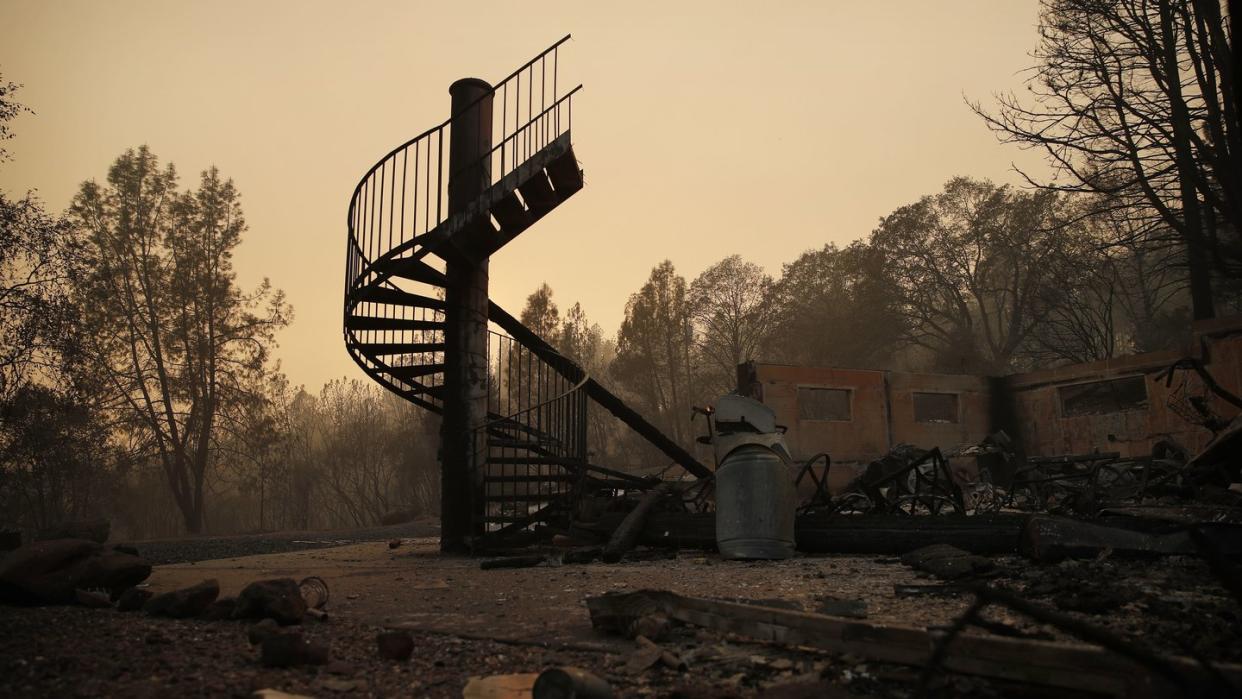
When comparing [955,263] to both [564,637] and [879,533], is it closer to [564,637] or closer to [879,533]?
[879,533]

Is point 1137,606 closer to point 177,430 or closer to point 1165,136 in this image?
point 1165,136

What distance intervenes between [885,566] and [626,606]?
280 cm

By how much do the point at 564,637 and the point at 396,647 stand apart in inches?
27.5

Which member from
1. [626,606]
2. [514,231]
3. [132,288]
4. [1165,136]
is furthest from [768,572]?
[132,288]

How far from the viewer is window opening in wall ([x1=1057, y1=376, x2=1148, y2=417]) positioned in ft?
65.7

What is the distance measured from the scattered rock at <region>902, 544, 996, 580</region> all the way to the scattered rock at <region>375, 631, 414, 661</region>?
2.94 meters

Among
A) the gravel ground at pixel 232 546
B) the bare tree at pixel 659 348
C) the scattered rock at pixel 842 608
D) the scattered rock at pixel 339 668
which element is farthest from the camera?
the bare tree at pixel 659 348

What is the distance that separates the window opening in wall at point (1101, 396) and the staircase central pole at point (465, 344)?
18300 millimetres

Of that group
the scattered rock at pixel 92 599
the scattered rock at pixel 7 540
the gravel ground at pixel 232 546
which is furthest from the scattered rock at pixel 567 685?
the scattered rock at pixel 7 540

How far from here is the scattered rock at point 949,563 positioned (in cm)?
401

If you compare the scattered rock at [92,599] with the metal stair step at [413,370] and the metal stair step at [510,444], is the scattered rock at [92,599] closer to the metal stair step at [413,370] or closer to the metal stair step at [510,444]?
the metal stair step at [510,444]

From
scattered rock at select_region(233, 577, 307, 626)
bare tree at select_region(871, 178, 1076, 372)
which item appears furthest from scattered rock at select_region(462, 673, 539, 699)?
bare tree at select_region(871, 178, 1076, 372)

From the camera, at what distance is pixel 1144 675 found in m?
1.61

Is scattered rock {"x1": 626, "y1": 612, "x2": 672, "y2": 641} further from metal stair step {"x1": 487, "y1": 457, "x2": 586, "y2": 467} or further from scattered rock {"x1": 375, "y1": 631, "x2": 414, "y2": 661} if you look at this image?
metal stair step {"x1": 487, "y1": 457, "x2": 586, "y2": 467}
